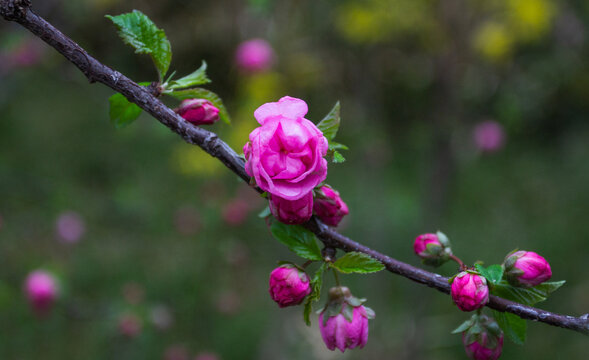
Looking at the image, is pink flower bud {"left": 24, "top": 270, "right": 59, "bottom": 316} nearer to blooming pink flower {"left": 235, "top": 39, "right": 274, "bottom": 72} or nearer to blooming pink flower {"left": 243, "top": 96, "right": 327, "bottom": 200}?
blooming pink flower {"left": 235, "top": 39, "right": 274, "bottom": 72}

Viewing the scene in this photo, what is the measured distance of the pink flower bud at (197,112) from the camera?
19.8 inches

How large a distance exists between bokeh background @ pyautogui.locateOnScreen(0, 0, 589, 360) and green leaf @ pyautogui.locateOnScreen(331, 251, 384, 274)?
2.23ft

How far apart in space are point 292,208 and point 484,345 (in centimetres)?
26

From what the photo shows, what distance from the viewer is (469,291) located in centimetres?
44

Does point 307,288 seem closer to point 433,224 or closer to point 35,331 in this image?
point 433,224

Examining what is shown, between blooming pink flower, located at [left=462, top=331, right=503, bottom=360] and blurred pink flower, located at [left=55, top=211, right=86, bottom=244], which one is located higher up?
blooming pink flower, located at [left=462, top=331, right=503, bottom=360]

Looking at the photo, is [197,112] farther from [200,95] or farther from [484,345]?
[484,345]

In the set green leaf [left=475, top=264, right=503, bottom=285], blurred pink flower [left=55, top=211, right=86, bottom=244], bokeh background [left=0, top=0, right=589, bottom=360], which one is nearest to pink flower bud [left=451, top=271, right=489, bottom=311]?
green leaf [left=475, top=264, right=503, bottom=285]

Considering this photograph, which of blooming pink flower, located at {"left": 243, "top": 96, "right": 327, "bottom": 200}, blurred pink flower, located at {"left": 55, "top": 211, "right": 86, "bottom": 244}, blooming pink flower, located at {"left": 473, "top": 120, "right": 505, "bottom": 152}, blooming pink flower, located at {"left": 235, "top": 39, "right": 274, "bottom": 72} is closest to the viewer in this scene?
blooming pink flower, located at {"left": 243, "top": 96, "right": 327, "bottom": 200}

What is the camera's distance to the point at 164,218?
8.94 ft

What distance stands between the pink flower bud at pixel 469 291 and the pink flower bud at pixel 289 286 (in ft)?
0.46

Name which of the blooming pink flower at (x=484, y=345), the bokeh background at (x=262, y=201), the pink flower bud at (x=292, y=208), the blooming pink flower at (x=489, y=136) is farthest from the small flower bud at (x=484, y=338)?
the blooming pink flower at (x=489, y=136)

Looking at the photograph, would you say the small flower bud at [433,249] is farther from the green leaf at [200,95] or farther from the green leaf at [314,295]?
the green leaf at [200,95]

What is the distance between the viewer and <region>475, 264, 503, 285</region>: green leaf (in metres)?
0.47
